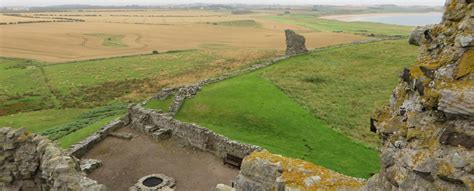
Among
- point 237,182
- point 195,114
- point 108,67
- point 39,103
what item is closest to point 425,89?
point 237,182

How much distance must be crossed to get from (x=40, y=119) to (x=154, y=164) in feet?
75.3

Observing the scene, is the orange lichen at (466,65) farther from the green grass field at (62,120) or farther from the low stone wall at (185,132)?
the green grass field at (62,120)

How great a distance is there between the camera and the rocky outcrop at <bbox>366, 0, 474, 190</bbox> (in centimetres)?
580

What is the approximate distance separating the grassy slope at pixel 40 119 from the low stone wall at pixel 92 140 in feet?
38.2

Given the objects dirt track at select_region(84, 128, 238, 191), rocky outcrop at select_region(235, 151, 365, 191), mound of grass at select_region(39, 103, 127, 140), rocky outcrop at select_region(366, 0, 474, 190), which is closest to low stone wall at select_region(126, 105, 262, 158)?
dirt track at select_region(84, 128, 238, 191)

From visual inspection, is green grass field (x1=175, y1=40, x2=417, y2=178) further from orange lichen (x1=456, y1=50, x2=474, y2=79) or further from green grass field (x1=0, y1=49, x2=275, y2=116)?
green grass field (x1=0, y1=49, x2=275, y2=116)

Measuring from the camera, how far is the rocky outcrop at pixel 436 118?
19.0 ft

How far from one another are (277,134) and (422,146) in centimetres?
1907

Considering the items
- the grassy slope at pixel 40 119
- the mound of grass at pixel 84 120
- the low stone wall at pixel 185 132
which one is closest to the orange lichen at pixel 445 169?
the low stone wall at pixel 185 132

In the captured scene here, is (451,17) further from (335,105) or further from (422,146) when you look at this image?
(335,105)

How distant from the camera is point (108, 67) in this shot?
72312mm

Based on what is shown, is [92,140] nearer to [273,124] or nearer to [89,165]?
[89,165]

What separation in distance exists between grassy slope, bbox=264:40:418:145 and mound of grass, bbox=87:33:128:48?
224ft

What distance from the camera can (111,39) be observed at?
368ft
